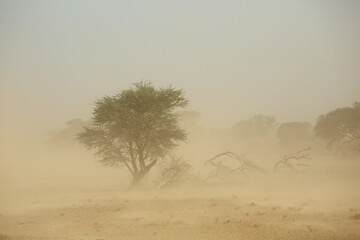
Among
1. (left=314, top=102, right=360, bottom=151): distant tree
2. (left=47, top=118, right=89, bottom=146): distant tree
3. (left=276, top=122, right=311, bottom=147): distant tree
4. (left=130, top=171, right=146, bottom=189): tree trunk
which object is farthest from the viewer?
(left=47, top=118, right=89, bottom=146): distant tree

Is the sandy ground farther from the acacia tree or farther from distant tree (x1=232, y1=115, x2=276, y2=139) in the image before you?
distant tree (x1=232, y1=115, x2=276, y2=139)

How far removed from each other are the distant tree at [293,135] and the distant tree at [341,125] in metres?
11.9

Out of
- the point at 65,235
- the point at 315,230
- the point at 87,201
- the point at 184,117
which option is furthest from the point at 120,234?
the point at 184,117

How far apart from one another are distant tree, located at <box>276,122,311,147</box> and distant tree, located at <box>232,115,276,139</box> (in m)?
11.8

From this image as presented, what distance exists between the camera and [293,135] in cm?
5472

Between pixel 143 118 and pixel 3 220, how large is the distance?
1072cm

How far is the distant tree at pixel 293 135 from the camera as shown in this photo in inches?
2151

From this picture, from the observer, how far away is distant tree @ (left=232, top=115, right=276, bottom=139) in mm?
67750

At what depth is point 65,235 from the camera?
11.0 metres

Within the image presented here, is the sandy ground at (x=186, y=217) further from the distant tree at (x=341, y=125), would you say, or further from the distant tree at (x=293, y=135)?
the distant tree at (x=293, y=135)

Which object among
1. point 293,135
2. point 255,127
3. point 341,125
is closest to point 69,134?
point 255,127

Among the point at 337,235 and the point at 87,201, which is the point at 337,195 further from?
the point at 87,201

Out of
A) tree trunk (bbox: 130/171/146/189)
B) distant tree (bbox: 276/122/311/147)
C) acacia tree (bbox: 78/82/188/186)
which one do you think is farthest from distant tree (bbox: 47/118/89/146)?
tree trunk (bbox: 130/171/146/189)

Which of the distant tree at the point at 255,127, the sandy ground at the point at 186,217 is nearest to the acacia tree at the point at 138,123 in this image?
the sandy ground at the point at 186,217
